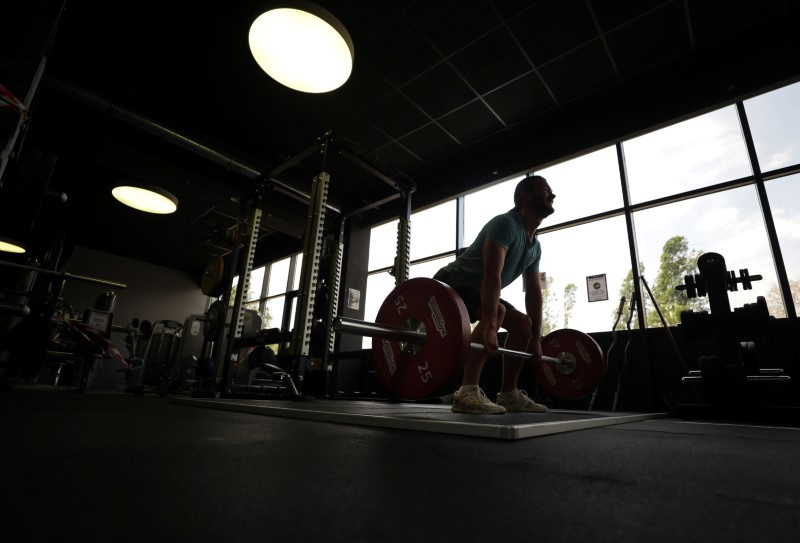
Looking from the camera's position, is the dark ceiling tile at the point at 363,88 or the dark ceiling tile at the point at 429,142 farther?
the dark ceiling tile at the point at 429,142

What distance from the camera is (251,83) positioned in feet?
11.9

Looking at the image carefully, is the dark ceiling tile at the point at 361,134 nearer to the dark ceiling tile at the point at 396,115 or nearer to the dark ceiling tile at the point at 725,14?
the dark ceiling tile at the point at 396,115

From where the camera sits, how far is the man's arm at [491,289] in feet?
4.66

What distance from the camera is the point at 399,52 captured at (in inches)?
126

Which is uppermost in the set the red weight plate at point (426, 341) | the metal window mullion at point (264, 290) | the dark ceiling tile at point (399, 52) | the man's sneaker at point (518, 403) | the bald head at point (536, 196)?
the dark ceiling tile at point (399, 52)

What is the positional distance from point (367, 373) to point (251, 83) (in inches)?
129

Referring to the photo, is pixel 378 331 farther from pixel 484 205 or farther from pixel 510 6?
pixel 484 205

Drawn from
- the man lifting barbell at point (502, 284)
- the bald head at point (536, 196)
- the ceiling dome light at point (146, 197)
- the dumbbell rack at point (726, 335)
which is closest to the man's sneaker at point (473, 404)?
the man lifting barbell at point (502, 284)

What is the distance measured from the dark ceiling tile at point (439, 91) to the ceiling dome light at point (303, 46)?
3.55 ft

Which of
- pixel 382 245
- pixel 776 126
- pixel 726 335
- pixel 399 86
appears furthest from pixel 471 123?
pixel 726 335

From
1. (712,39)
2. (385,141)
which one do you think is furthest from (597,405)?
(385,141)

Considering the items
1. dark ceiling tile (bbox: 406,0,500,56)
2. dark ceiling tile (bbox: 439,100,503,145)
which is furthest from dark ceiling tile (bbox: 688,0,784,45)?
dark ceiling tile (bbox: 439,100,503,145)

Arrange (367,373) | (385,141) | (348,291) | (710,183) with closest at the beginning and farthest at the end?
1. (710,183)
2. (385,141)
3. (367,373)
4. (348,291)

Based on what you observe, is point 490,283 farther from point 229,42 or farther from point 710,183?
point 229,42
